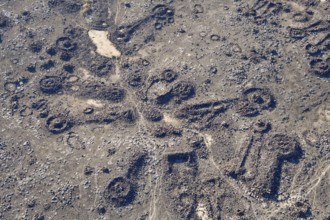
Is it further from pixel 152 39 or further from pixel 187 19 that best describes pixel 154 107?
pixel 187 19

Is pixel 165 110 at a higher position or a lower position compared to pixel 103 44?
lower

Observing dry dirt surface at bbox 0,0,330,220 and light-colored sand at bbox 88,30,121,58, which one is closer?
dry dirt surface at bbox 0,0,330,220

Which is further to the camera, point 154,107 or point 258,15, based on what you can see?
point 258,15

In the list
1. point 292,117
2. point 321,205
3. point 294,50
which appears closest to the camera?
point 321,205

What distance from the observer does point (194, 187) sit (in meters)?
29.4

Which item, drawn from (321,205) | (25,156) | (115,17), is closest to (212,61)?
(115,17)

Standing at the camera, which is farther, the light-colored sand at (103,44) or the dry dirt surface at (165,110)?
the light-colored sand at (103,44)

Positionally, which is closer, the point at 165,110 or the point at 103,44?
the point at 165,110

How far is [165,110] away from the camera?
33156mm

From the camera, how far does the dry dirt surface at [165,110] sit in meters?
29.1

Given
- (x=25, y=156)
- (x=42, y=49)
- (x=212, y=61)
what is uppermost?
(x=212, y=61)

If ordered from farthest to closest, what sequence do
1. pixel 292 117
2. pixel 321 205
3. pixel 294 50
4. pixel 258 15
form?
pixel 258 15
pixel 294 50
pixel 292 117
pixel 321 205

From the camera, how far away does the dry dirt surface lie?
95.5 feet

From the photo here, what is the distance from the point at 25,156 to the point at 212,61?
699 inches
